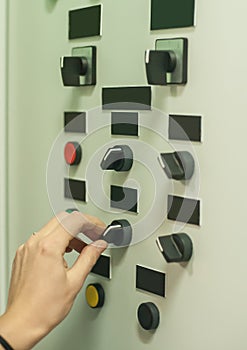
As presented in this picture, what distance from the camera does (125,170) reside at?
0.77m

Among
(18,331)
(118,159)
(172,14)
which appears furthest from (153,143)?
(18,331)

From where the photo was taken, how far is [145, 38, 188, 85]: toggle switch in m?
0.69

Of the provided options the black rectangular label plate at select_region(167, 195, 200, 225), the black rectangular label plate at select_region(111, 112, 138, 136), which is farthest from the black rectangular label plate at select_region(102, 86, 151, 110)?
the black rectangular label plate at select_region(167, 195, 200, 225)

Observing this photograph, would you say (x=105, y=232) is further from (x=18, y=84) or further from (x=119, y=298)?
(x=18, y=84)

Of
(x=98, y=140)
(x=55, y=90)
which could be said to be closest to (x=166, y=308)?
(x=98, y=140)

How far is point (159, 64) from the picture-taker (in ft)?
2.26

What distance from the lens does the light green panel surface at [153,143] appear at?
65 centimetres

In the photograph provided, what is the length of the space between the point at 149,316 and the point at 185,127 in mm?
230

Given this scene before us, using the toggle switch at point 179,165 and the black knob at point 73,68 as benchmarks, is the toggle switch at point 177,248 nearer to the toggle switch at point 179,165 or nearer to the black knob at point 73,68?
the toggle switch at point 179,165

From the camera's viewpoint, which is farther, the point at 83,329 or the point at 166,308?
the point at 83,329

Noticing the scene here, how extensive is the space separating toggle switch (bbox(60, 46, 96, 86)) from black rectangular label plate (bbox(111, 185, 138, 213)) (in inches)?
5.9

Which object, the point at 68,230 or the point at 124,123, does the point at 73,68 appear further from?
the point at 68,230

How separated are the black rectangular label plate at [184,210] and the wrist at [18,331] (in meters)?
0.20

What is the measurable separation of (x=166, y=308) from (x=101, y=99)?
0.28 meters
